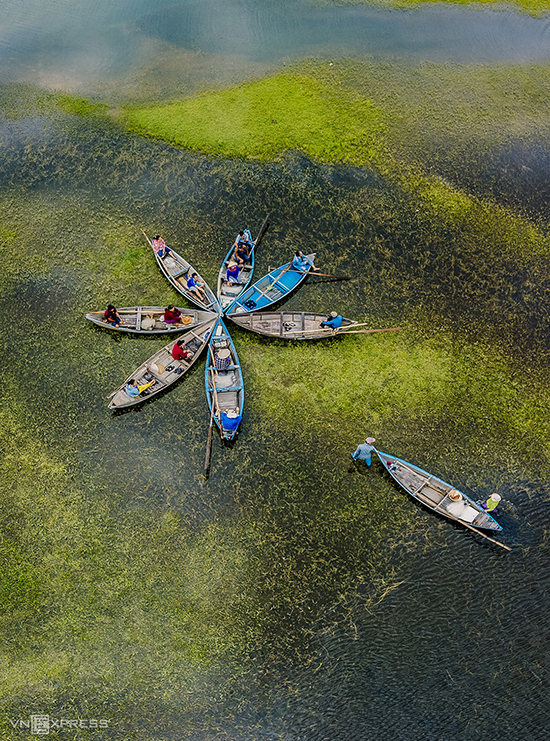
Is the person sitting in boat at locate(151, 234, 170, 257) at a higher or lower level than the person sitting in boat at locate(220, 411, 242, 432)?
higher

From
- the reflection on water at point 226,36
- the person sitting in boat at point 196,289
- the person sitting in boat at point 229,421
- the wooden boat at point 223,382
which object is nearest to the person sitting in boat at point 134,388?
the wooden boat at point 223,382

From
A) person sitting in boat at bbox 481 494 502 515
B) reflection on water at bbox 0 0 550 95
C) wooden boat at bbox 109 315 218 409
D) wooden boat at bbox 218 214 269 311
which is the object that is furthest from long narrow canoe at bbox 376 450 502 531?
reflection on water at bbox 0 0 550 95

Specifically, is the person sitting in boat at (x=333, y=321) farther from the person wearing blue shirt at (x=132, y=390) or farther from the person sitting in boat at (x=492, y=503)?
the person sitting in boat at (x=492, y=503)

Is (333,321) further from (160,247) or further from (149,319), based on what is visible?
(160,247)

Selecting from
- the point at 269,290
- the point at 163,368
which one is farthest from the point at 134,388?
the point at 269,290

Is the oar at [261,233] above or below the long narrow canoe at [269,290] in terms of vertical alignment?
above

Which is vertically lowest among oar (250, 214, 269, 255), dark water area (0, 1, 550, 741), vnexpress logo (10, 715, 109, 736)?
vnexpress logo (10, 715, 109, 736)

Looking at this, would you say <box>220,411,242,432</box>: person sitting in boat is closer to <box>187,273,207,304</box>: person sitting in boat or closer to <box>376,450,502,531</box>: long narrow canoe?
<box>187,273,207,304</box>: person sitting in boat
